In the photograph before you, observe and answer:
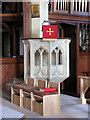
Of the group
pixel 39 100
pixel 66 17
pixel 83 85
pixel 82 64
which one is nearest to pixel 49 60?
pixel 83 85

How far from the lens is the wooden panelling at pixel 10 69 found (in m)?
7.99

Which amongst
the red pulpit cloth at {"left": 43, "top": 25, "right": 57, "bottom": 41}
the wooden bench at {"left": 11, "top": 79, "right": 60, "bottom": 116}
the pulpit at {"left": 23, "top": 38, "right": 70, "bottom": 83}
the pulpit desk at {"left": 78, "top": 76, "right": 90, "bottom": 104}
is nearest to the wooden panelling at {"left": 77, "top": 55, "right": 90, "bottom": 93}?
the pulpit at {"left": 23, "top": 38, "right": 70, "bottom": 83}

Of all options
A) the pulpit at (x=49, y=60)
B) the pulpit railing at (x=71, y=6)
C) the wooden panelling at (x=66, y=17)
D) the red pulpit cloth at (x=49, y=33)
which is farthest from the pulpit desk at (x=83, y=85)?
the pulpit railing at (x=71, y=6)

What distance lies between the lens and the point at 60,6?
780 cm

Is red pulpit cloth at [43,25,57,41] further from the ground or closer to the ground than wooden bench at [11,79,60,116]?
further from the ground

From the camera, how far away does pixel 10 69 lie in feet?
26.6

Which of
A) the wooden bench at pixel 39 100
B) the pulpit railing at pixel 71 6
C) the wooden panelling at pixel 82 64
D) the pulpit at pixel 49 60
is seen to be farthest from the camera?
the wooden panelling at pixel 82 64

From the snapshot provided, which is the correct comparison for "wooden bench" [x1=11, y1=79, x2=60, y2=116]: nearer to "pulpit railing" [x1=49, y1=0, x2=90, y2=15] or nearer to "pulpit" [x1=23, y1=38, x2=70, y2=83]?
"pulpit" [x1=23, y1=38, x2=70, y2=83]

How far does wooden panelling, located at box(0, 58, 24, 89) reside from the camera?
799cm

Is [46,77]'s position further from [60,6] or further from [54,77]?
[60,6]

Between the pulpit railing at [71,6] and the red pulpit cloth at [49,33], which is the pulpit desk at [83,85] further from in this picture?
the pulpit railing at [71,6]

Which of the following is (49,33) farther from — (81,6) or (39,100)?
(81,6)

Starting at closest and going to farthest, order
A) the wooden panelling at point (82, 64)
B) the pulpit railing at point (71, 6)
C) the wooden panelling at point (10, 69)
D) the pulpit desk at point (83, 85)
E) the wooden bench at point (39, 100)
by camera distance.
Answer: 1. the wooden bench at point (39, 100)
2. the pulpit desk at point (83, 85)
3. the pulpit railing at point (71, 6)
4. the wooden panelling at point (10, 69)
5. the wooden panelling at point (82, 64)

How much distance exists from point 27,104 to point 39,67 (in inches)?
52.3
